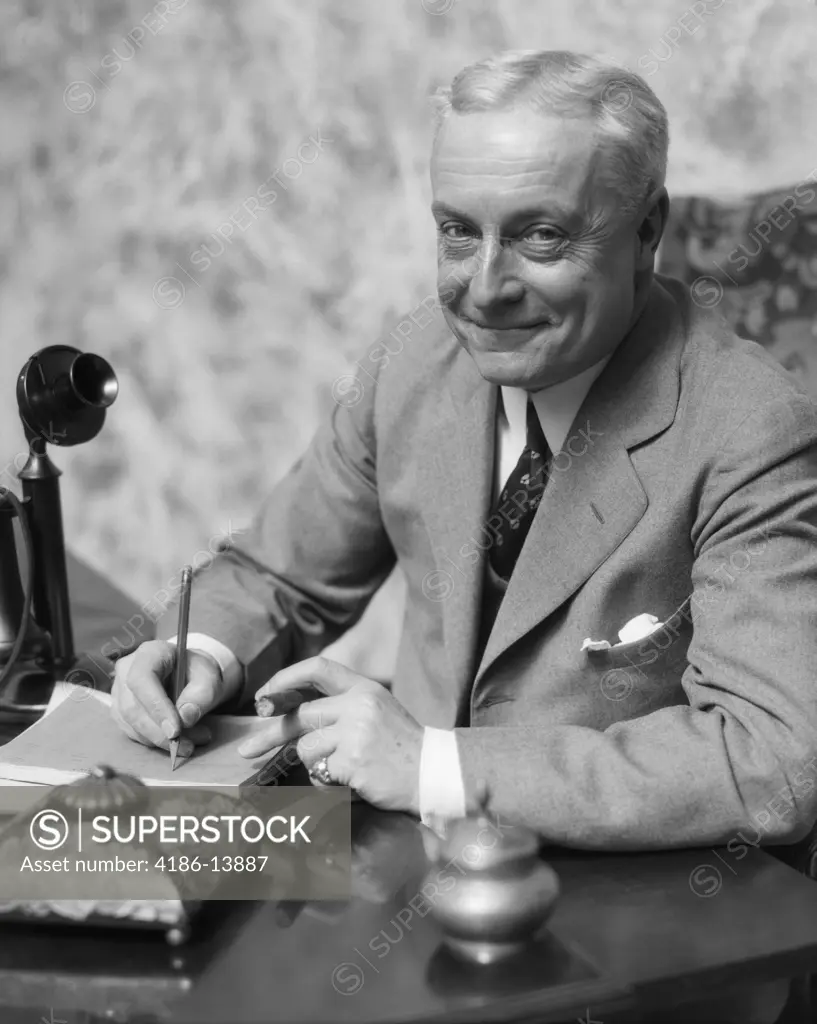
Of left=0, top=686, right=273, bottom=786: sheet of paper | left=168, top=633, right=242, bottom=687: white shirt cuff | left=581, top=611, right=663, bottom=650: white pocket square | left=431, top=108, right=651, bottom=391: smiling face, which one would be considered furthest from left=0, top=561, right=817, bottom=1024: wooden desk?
left=431, top=108, right=651, bottom=391: smiling face

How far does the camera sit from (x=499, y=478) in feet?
5.67

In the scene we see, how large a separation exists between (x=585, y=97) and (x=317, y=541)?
79 cm

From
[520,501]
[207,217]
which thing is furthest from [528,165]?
[207,217]

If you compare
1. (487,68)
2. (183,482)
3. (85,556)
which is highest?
(487,68)

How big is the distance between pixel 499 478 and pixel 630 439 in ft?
0.74

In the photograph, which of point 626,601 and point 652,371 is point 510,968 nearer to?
point 626,601

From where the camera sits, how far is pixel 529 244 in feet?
4.80

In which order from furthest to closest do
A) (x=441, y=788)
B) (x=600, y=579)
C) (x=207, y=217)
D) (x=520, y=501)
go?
(x=207, y=217)
(x=520, y=501)
(x=600, y=579)
(x=441, y=788)

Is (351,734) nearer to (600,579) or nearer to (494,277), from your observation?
(600,579)

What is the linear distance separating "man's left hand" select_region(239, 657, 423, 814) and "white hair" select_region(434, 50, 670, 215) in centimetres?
65

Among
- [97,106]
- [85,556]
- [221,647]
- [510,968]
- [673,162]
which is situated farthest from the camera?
[85,556]

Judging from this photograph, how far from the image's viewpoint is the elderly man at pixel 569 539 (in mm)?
1289

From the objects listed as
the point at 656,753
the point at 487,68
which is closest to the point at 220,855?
the point at 656,753

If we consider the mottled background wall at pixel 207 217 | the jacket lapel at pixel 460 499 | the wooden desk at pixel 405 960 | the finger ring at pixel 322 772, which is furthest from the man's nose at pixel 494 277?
the mottled background wall at pixel 207 217
